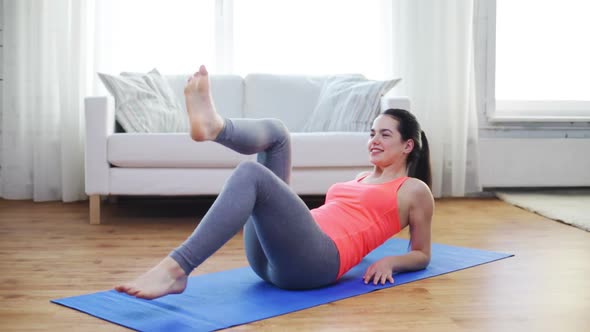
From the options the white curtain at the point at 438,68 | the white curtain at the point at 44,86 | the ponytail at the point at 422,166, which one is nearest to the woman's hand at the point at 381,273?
the ponytail at the point at 422,166

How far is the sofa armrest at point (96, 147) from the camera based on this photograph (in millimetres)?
3295

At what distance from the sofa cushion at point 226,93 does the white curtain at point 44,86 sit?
678 millimetres

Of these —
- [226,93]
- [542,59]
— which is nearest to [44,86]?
[226,93]

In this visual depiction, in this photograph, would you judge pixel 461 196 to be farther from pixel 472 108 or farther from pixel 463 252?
pixel 463 252

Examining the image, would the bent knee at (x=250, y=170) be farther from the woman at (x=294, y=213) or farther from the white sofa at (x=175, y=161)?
the white sofa at (x=175, y=161)

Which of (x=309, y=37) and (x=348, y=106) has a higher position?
(x=309, y=37)

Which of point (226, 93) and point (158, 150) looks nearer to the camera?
point (158, 150)

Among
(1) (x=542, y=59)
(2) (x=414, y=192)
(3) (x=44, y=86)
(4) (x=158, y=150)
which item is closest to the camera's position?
(2) (x=414, y=192)

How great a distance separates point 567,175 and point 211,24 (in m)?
2.70

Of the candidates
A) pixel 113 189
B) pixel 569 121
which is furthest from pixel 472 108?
pixel 113 189

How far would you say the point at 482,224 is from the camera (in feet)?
11.1

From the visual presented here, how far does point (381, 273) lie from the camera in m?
2.01

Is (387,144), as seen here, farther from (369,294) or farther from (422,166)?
(369,294)

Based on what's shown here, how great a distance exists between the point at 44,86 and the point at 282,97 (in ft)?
5.02
